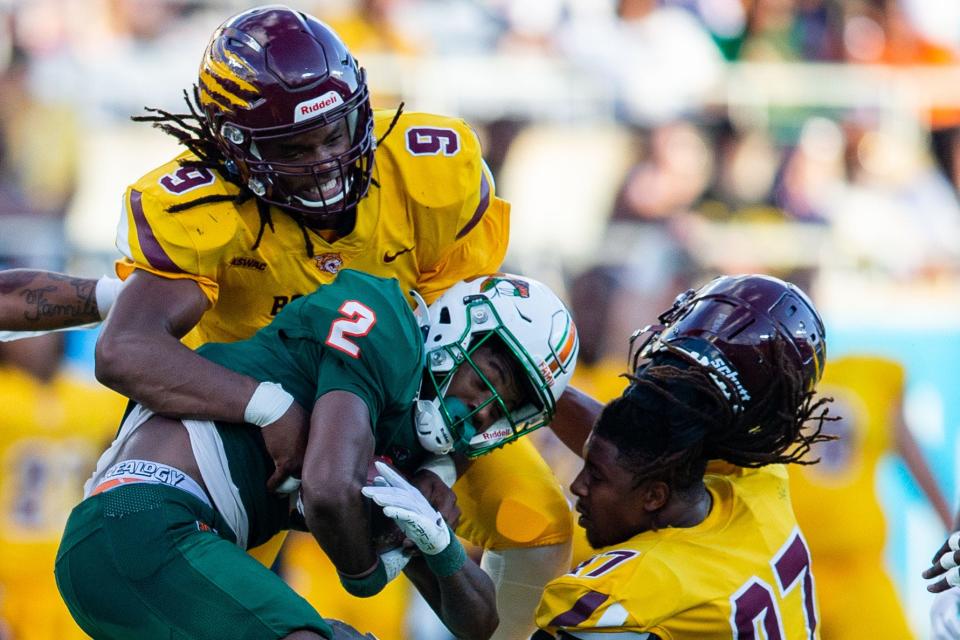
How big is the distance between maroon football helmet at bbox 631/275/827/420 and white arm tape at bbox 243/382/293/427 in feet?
2.70

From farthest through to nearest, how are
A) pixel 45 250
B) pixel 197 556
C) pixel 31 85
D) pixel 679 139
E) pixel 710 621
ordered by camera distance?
pixel 679 139, pixel 31 85, pixel 45 250, pixel 710 621, pixel 197 556

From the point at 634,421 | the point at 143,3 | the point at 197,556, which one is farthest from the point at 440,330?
the point at 143,3

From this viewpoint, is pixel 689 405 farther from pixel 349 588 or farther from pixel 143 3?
pixel 143 3

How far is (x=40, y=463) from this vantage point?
6258mm

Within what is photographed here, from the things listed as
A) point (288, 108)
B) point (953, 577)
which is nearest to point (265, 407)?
point (288, 108)

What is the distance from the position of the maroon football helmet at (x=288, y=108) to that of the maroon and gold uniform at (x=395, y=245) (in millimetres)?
114

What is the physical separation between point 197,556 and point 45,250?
14.8 ft

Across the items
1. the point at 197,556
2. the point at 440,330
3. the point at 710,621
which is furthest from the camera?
the point at 440,330

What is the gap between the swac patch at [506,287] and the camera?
3271 millimetres

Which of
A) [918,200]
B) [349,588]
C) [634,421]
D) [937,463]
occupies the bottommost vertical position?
[937,463]

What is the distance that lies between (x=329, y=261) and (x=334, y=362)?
62 cm

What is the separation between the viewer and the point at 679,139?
8.01 metres

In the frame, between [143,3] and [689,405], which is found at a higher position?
[689,405]

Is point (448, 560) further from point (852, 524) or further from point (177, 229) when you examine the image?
point (852, 524)
